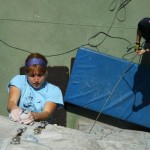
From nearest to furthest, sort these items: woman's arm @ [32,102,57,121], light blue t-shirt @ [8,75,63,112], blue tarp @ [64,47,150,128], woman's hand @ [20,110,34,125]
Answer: woman's hand @ [20,110,34,125] → woman's arm @ [32,102,57,121] → light blue t-shirt @ [8,75,63,112] → blue tarp @ [64,47,150,128]

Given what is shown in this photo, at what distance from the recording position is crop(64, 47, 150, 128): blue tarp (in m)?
4.30

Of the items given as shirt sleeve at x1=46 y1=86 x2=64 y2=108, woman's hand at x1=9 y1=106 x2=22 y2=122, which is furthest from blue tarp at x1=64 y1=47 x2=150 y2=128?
woman's hand at x1=9 y1=106 x2=22 y2=122

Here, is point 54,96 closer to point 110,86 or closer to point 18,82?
point 18,82

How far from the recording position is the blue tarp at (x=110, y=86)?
4.30 meters

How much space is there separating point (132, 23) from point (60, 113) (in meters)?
1.36

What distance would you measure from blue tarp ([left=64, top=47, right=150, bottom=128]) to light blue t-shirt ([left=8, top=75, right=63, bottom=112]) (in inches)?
65.0

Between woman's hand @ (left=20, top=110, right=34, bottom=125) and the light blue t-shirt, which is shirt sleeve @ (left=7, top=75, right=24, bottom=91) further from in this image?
woman's hand @ (left=20, top=110, right=34, bottom=125)

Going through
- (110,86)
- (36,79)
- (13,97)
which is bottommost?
(110,86)

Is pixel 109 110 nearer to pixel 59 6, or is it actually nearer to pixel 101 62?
pixel 101 62

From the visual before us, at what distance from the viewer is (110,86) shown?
439 cm

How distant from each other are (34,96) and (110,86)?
6.12 ft

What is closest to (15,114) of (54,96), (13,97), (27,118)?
(27,118)

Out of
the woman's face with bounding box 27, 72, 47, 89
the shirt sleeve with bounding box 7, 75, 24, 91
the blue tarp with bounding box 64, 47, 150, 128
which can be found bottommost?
the blue tarp with bounding box 64, 47, 150, 128

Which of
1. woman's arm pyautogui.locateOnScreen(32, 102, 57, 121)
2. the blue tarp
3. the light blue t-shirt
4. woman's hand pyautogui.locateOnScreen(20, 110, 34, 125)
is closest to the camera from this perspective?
woman's hand pyautogui.locateOnScreen(20, 110, 34, 125)
